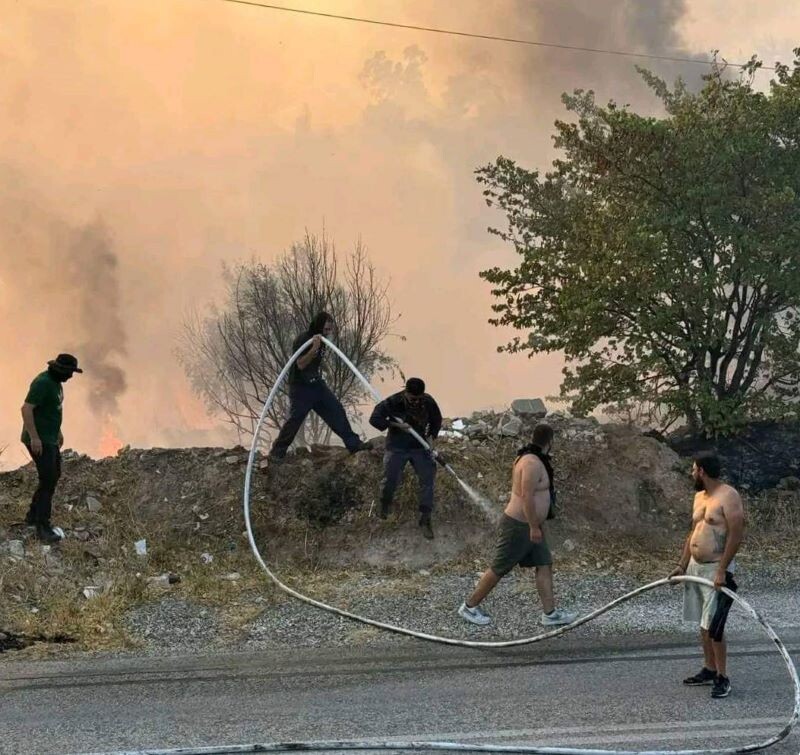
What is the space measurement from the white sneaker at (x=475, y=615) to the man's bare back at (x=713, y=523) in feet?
6.88

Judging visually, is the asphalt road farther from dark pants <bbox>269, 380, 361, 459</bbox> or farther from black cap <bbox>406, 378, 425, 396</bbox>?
dark pants <bbox>269, 380, 361, 459</bbox>

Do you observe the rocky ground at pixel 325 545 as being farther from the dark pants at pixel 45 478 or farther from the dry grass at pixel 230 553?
the dark pants at pixel 45 478

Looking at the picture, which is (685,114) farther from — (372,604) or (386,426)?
(372,604)

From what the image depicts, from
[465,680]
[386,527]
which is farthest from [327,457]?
[465,680]

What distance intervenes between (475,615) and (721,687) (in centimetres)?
226

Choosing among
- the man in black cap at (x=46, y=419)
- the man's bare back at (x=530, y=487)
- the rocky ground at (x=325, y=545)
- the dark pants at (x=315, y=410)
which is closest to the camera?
the man's bare back at (x=530, y=487)

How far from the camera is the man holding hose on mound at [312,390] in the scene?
916 cm

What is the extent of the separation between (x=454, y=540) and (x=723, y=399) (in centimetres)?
480

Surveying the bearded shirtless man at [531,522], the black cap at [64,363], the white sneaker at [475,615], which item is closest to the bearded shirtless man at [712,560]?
the bearded shirtless man at [531,522]

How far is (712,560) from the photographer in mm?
4832

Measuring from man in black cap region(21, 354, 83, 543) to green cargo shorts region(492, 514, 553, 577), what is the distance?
511 cm

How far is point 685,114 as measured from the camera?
34.4 feet

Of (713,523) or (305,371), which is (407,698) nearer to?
(713,523)

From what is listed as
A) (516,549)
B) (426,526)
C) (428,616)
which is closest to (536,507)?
(516,549)
